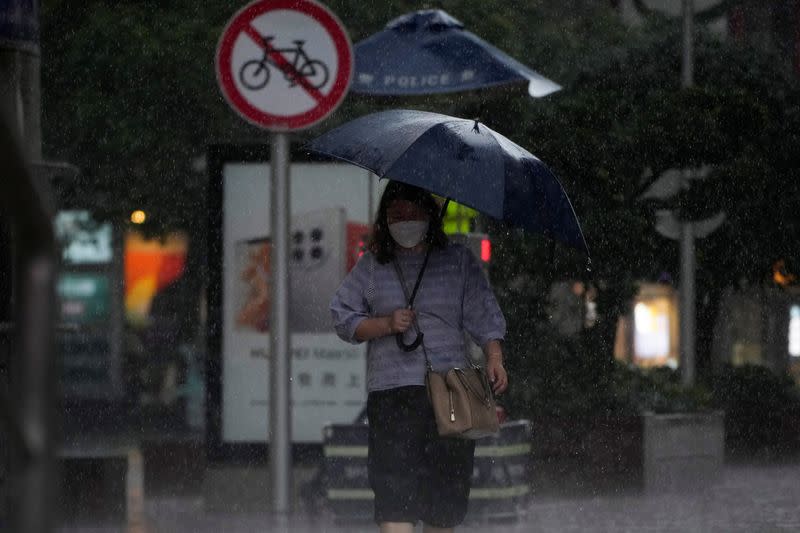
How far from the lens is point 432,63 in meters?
10.6

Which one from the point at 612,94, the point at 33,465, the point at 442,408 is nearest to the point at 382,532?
the point at 442,408

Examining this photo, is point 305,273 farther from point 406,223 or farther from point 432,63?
point 406,223

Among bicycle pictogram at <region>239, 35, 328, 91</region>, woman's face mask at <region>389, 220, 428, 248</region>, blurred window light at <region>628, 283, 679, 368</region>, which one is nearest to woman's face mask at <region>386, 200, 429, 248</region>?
woman's face mask at <region>389, 220, 428, 248</region>

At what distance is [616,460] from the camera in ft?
44.4

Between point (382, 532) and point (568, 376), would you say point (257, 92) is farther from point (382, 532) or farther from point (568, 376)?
point (568, 376)

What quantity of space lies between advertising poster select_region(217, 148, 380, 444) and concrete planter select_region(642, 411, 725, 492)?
310 cm

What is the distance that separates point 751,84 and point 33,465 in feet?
57.5

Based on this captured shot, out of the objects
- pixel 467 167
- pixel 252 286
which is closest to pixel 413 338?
pixel 467 167

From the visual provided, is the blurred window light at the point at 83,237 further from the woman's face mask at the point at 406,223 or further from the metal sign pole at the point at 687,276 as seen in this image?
the woman's face mask at the point at 406,223

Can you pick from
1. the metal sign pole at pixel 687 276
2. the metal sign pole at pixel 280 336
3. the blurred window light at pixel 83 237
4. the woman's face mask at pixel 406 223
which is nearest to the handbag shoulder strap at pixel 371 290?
the woman's face mask at pixel 406 223

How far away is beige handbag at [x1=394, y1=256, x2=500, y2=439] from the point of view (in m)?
→ 5.79

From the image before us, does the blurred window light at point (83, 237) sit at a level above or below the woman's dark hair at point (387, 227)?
above

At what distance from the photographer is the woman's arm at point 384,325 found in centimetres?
582

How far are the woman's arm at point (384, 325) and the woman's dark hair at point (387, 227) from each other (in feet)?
0.79
